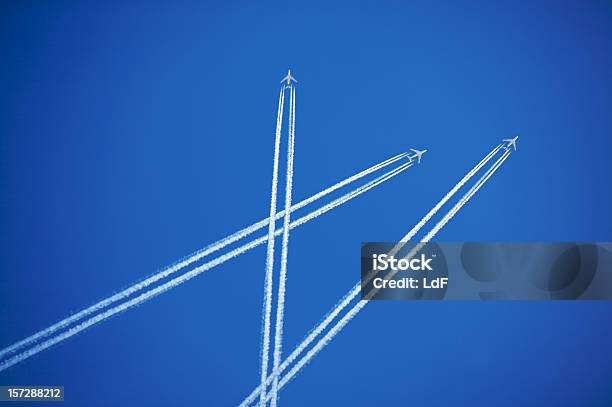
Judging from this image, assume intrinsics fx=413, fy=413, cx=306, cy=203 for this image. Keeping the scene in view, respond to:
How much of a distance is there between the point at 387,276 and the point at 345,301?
1.02 feet

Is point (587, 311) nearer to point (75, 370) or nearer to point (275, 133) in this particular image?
point (275, 133)

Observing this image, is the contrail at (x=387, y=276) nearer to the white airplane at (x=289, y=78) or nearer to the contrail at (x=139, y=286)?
the contrail at (x=139, y=286)

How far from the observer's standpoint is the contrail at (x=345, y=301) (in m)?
2.57

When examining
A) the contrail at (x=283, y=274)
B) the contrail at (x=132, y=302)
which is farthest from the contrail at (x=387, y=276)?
the contrail at (x=132, y=302)

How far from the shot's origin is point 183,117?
8.78ft

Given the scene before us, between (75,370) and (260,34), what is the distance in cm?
243

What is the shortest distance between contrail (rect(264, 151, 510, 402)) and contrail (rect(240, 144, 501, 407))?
5 cm

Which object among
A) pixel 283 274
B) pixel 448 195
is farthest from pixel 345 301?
pixel 448 195

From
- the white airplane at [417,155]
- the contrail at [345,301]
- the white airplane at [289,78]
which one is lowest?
the contrail at [345,301]

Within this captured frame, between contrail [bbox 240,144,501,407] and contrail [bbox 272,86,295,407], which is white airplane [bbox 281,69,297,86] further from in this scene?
contrail [bbox 240,144,501,407]

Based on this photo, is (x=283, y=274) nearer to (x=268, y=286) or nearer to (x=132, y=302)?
(x=268, y=286)

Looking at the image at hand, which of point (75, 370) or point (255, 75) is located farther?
point (255, 75)

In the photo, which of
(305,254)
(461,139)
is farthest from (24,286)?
(461,139)

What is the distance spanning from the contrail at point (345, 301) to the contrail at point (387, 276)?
46mm
